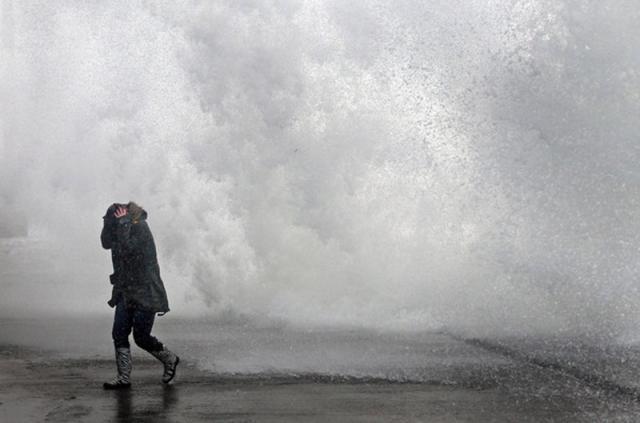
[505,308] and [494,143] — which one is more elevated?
[494,143]

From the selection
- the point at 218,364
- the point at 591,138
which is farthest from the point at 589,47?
the point at 218,364

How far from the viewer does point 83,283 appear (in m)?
19.9

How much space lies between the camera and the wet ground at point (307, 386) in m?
7.36

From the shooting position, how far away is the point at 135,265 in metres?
8.81

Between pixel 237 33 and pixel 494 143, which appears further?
pixel 237 33

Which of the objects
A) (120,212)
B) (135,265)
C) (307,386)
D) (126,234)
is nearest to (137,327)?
(135,265)

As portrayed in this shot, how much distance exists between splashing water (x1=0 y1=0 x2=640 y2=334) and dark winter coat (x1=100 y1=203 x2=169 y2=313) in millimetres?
4324

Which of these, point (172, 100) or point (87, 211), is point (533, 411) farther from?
point (87, 211)

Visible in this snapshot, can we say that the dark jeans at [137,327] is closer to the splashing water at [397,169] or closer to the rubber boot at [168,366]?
the rubber boot at [168,366]

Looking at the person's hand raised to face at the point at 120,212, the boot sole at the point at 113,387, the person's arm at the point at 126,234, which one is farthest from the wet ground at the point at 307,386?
the person's hand raised to face at the point at 120,212

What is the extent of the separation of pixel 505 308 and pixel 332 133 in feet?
13.3

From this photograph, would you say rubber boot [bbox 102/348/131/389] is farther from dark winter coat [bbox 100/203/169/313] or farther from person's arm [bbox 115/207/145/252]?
person's arm [bbox 115/207/145/252]

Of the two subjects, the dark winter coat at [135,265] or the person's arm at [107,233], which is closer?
the dark winter coat at [135,265]

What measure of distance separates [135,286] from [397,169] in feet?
25.5
